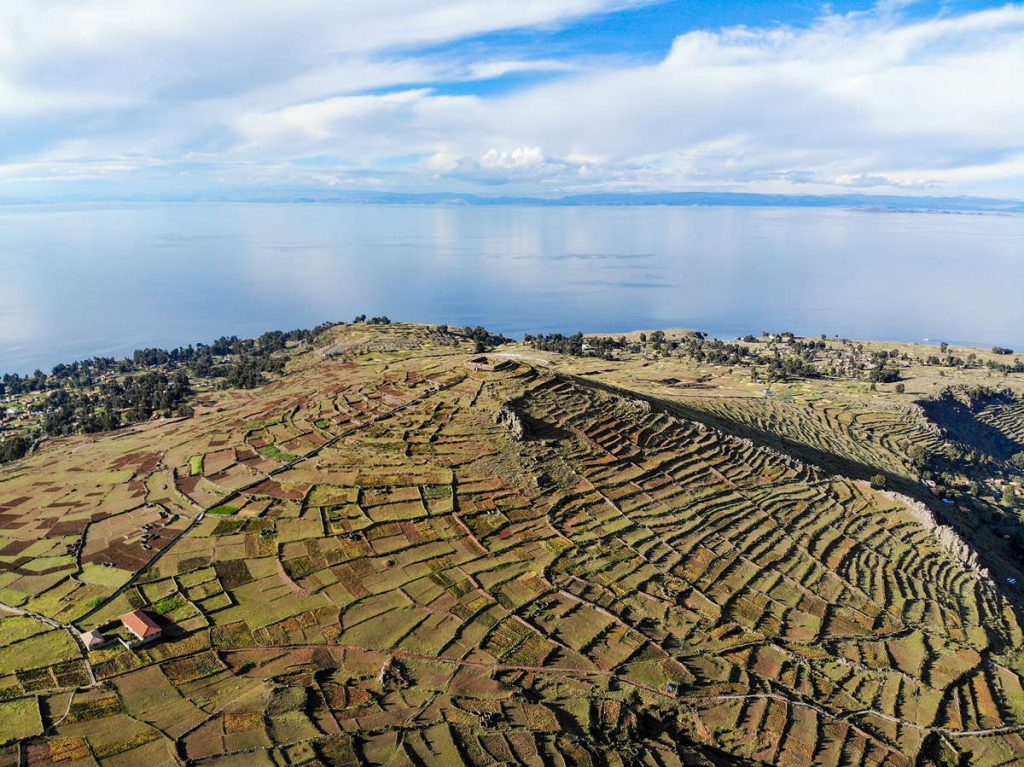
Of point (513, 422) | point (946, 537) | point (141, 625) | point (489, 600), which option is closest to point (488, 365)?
point (513, 422)

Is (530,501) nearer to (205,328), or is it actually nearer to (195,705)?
(195,705)

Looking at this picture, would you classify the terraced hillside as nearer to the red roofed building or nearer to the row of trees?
the red roofed building

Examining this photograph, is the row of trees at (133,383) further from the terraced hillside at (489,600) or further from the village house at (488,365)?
the village house at (488,365)

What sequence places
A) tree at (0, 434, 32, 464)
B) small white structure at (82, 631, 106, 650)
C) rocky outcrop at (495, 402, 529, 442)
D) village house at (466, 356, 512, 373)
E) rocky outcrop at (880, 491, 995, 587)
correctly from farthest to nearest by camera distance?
1. tree at (0, 434, 32, 464)
2. village house at (466, 356, 512, 373)
3. rocky outcrop at (495, 402, 529, 442)
4. rocky outcrop at (880, 491, 995, 587)
5. small white structure at (82, 631, 106, 650)

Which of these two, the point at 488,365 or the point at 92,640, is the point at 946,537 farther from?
the point at 92,640

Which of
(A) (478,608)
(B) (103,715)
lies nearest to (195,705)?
(B) (103,715)

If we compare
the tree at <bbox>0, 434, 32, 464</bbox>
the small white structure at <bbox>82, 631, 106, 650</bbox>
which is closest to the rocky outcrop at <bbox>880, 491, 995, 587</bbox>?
the small white structure at <bbox>82, 631, 106, 650</bbox>
